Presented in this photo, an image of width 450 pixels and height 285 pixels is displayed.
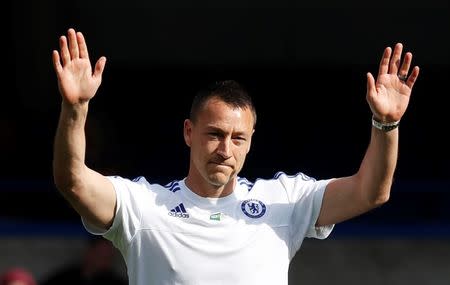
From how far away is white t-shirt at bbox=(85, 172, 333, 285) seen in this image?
5.65 meters

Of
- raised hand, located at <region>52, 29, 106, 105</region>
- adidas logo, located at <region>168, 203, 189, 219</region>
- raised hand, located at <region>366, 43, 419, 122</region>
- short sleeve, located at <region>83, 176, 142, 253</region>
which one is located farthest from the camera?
adidas logo, located at <region>168, 203, 189, 219</region>

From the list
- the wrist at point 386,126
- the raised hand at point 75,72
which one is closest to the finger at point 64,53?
the raised hand at point 75,72

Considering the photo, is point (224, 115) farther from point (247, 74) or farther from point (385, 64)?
point (247, 74)

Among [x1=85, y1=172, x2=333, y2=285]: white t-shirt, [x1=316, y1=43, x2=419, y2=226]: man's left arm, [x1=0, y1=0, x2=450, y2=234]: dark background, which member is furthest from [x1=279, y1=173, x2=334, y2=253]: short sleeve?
[x1=0, y1=0, x2=450, y2=234]: dark background

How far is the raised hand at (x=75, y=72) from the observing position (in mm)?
5332

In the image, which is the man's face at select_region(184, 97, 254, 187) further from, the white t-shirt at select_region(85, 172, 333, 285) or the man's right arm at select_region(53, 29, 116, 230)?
the man's right arm at select_region(53, 29, 116, 230)

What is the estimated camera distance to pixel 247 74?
14.9m

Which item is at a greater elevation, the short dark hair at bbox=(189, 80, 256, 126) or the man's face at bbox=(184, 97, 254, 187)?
the short dark hair at bbox=(189, 80, 256, 126)

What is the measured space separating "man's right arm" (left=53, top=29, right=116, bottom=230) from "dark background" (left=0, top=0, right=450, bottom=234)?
298 inches

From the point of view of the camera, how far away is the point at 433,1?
47.2 ft

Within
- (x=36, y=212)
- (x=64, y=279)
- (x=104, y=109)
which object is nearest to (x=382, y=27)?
(x=104, y=109)

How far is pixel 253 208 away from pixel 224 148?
0.39 m

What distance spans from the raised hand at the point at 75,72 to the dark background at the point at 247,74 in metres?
7.60

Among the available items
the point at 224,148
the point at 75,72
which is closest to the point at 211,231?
the point at 224,148
